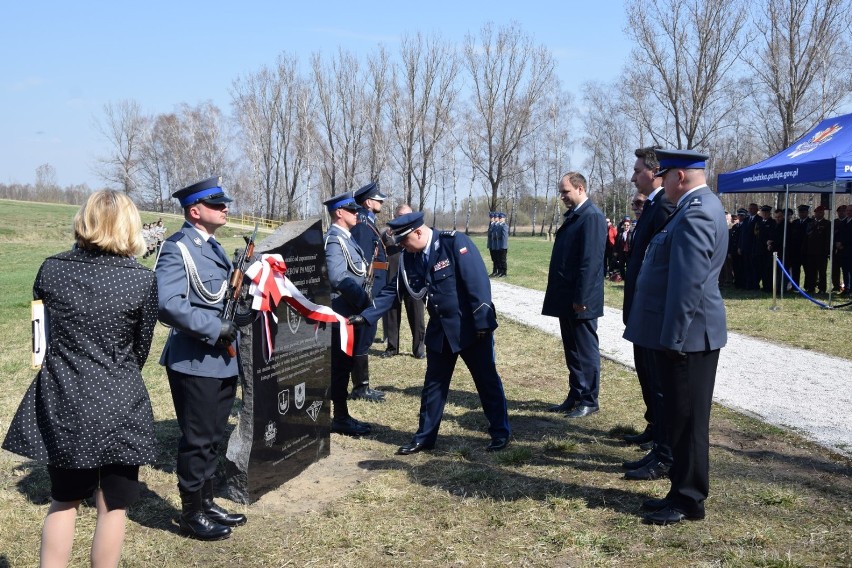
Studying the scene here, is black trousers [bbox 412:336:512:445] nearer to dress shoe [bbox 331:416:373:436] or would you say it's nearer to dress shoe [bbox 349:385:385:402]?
dress shoe [bbox 331:416:373:436]

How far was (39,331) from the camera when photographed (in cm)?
320

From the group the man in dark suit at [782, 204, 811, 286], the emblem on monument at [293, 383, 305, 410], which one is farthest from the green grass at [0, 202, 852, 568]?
the man in dark suit at [782, 204, 811, 286]

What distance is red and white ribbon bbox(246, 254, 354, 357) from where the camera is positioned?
176 inches

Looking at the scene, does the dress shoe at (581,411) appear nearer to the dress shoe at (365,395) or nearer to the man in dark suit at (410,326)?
the dress shoe at (365,395)

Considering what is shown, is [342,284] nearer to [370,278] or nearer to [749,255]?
[370,278]

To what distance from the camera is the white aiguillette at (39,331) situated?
10.4ft

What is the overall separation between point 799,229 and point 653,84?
25.7 m

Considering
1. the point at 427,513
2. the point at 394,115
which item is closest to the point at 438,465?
the point at 427,513

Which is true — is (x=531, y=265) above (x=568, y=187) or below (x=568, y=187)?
below

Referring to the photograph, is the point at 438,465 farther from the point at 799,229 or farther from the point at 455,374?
the point at 799,229

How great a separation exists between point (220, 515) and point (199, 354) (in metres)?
1.01

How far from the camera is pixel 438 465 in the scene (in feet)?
18.0

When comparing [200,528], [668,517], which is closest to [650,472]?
[668,517]

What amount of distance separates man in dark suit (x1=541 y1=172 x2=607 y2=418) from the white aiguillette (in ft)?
14.5
